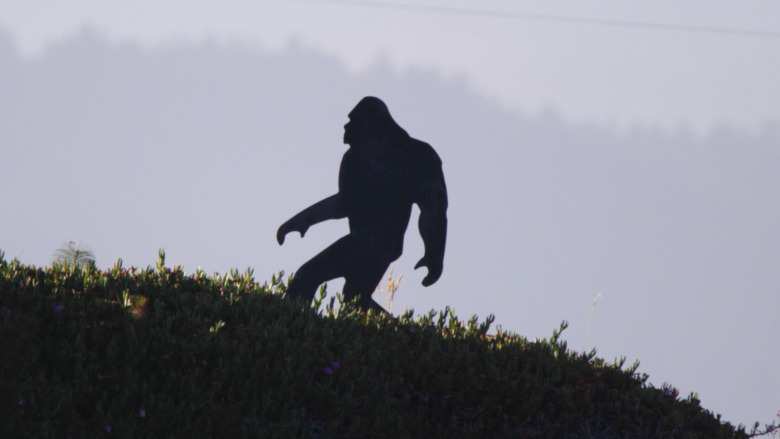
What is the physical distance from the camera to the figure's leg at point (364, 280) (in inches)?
414

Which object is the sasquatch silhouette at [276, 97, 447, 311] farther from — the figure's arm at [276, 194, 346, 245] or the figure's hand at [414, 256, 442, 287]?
the figure's arm at [276, 194, 346, 245]

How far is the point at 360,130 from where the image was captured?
10.7 meters

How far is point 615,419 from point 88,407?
4.74 metres

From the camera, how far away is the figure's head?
10.7m

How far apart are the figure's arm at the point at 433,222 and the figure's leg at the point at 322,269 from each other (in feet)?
3.01

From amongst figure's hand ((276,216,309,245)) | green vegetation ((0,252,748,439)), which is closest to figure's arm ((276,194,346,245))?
figure's hand ((276,216,309,245))

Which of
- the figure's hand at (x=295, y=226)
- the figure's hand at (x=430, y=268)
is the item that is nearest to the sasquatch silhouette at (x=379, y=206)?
the figure's hand at (x=430, y=268)

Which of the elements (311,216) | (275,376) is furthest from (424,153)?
(275,376)

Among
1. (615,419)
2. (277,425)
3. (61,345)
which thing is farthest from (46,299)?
(615,419)

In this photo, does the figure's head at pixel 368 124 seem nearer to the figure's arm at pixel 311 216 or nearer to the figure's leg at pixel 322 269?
the figure's arm at pixel 311 216

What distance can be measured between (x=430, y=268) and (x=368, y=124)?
80.1 inches

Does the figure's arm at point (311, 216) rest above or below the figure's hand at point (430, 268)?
above

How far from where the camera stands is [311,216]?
430 inches

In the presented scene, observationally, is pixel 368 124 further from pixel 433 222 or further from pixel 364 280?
pixel 364 280
